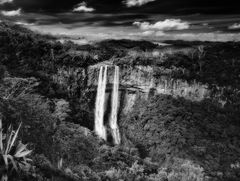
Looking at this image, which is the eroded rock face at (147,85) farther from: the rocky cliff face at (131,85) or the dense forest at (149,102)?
the dense forest at (149,102)

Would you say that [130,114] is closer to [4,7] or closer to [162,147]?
[162,147]

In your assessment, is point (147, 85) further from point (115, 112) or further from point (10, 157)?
point (10, 157)

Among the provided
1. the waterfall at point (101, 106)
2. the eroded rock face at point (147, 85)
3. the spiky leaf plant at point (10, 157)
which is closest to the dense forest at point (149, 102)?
the eroded rock face at point (147, 85)

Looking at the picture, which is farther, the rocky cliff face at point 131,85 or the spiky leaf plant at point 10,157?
the rocky cliff face at point 131,85

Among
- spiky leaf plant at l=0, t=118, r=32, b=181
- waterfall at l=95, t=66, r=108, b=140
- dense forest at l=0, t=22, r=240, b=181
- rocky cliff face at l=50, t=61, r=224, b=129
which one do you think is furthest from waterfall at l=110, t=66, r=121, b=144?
spiky leaf plant at l=0, t=118, r=32, b=181

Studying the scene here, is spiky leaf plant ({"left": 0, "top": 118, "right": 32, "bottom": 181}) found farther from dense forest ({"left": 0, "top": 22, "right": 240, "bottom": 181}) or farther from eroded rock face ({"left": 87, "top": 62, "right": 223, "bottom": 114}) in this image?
eroded rock face ({"left": 87, "top": 62, "right": 223, "bottom": 114})

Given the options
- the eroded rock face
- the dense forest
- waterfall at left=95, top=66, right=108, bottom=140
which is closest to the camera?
the dense forest

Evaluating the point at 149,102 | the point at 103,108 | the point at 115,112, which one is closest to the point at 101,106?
the point at 103,108

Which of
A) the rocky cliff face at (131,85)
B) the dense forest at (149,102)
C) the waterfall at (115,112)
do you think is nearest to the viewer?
the dense forest at (149,102)
